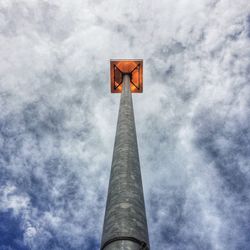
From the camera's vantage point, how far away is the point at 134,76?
24.6 metres

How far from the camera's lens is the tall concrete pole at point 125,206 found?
22.2 feet

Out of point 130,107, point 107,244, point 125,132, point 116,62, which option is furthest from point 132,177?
point 116,62

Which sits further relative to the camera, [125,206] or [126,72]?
[126,72]

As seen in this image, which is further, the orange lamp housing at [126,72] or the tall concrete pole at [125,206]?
the orange lamp housing at [126,72]

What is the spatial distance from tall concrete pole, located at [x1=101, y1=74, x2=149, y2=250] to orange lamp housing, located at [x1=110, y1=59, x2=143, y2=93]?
13.3 m

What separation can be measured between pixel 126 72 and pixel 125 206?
57.5ft

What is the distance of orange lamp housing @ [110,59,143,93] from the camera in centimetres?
2367

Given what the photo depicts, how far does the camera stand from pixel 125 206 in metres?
7.63

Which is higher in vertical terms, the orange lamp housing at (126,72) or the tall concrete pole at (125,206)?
the orange lamp housing at (126,72)

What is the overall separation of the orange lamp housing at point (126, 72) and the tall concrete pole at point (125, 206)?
43.7 ft

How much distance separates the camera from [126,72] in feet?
79.2

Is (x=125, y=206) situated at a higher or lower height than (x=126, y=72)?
lower

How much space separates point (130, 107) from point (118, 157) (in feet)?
18.3

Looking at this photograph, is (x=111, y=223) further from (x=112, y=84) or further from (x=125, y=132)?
(x=112, y=84)
